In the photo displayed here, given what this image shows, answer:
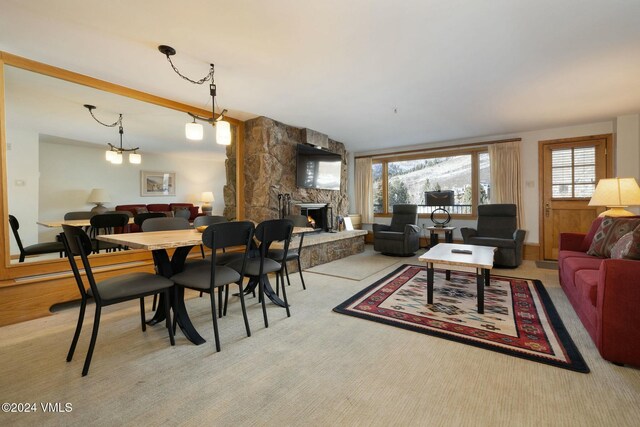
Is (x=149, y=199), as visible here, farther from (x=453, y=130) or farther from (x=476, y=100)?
(x=453, y=130)

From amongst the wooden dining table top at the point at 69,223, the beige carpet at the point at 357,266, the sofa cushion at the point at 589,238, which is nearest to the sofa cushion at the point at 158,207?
the wooden dining table top at the point at 69,223

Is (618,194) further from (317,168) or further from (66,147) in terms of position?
(66,147)

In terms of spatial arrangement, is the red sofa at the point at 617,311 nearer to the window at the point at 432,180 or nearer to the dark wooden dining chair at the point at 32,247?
the window at the point at 432,180

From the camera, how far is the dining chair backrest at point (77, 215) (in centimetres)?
294

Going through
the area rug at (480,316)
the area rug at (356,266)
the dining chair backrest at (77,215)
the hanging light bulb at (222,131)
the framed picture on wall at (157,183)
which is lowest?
the area rug at (480,316)

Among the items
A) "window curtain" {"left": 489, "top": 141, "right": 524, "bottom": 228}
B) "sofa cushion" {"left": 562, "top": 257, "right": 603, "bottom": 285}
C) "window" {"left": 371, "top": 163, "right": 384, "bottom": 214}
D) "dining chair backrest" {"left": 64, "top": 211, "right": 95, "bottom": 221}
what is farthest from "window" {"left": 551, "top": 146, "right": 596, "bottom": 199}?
"dining chair backrest" {"left": 64, "top": 211, "right": 95, "bottom": 221}

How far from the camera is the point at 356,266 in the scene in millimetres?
4434

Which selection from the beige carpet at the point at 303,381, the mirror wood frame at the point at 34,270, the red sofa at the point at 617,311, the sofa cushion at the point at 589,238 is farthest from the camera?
the sofa cushion at the point at 589,238

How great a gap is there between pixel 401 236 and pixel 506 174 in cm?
225

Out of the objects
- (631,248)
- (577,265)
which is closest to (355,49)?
(631,248)

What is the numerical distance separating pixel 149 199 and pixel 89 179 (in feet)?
2.19

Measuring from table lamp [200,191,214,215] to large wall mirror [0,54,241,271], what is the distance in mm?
356

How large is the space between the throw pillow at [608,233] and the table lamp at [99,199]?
5242 mm

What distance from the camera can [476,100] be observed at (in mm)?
3566
